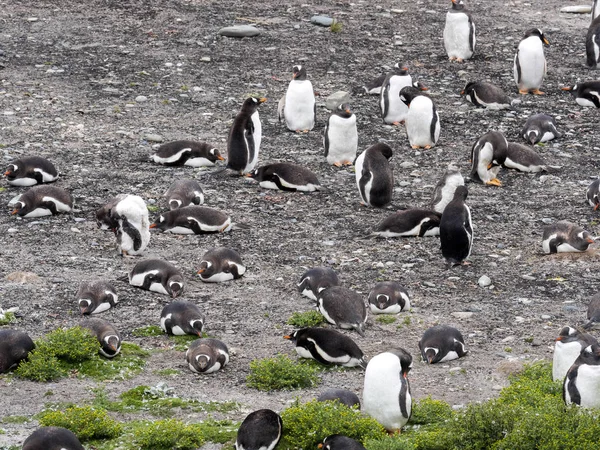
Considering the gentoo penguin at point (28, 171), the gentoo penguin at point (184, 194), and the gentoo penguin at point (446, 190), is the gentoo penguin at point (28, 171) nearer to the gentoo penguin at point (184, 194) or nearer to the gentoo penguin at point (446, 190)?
the gentoo penguin at point (184, 194)

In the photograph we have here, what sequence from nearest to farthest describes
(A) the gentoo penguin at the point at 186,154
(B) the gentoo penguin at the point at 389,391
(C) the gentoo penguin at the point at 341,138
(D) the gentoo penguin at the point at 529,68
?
(B) the gentoo penguin at the point at 389,391 < (A) the gentoo penguin at the point at 186,154 < (C) the gentoo penguin at the point at 341,138 < (D) the gentoo penguin at the point at 529,68

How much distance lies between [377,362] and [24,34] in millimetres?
12393

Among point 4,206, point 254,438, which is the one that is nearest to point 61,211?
point 4,206

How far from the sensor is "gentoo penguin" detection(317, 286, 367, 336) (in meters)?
8.76

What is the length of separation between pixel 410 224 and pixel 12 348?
459cm

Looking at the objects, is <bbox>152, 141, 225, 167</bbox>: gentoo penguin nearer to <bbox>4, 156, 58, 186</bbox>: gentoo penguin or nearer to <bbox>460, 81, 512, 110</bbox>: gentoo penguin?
<bbox>4, 156, 58, 186</bbox>: gentoo penguin

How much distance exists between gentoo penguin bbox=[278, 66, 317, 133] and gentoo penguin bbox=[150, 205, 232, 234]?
3.48 m

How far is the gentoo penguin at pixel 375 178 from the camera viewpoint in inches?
458

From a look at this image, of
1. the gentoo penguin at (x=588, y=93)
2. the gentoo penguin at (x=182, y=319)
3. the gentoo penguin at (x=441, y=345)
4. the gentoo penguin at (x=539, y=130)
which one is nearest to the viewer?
the gentoo penguin at (x=441, y=345)

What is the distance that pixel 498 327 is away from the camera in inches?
357

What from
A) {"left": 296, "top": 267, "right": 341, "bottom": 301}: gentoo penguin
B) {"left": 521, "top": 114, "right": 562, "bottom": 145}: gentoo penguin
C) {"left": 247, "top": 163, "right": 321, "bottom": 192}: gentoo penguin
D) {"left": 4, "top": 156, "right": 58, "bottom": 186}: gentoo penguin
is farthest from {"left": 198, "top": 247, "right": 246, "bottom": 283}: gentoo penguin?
{"left": 521, "top": 114, "right": 562, "bottom": 145}: gentoo penguin

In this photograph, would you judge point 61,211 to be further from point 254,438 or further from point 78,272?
point 254,438

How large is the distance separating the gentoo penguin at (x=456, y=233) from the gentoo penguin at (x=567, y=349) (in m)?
2.64

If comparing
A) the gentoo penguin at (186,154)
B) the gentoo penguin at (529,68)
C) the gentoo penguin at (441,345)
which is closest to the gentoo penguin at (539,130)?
the gentoo penguin at (529,68)
